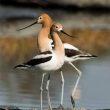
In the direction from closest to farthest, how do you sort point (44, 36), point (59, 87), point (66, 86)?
point (44, 36), point (59, 87), point (66, 86)

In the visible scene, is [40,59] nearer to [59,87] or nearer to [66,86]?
[59,87]

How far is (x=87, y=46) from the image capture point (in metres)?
20.4

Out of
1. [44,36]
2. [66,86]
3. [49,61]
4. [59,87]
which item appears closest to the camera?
[49,61]

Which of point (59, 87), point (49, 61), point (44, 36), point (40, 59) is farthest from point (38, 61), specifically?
point (59, 87)

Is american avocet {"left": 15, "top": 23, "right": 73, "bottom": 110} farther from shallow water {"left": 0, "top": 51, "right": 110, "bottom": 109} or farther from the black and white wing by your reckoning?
shallow water {"left": 0, "top": 51, "right": 110, "bottom": 109}

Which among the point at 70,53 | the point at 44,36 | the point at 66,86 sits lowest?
the point at 66,86

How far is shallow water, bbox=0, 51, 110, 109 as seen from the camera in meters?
12.2

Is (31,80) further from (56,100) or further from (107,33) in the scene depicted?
(107,33)

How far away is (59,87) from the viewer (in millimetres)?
13773

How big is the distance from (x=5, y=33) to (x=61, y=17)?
8264mm

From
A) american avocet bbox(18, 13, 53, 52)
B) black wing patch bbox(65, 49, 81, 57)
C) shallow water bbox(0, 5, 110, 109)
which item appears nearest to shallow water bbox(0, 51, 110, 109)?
shallow water bbox(0, 5, 110, 109)

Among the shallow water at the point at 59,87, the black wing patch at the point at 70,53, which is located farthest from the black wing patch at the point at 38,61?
the black wing patch at the point at 70,53

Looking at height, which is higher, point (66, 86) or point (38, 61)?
point (38, 61)

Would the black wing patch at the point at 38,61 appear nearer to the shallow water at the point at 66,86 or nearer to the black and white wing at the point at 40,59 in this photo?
the black and white wing at the point at 40,59
